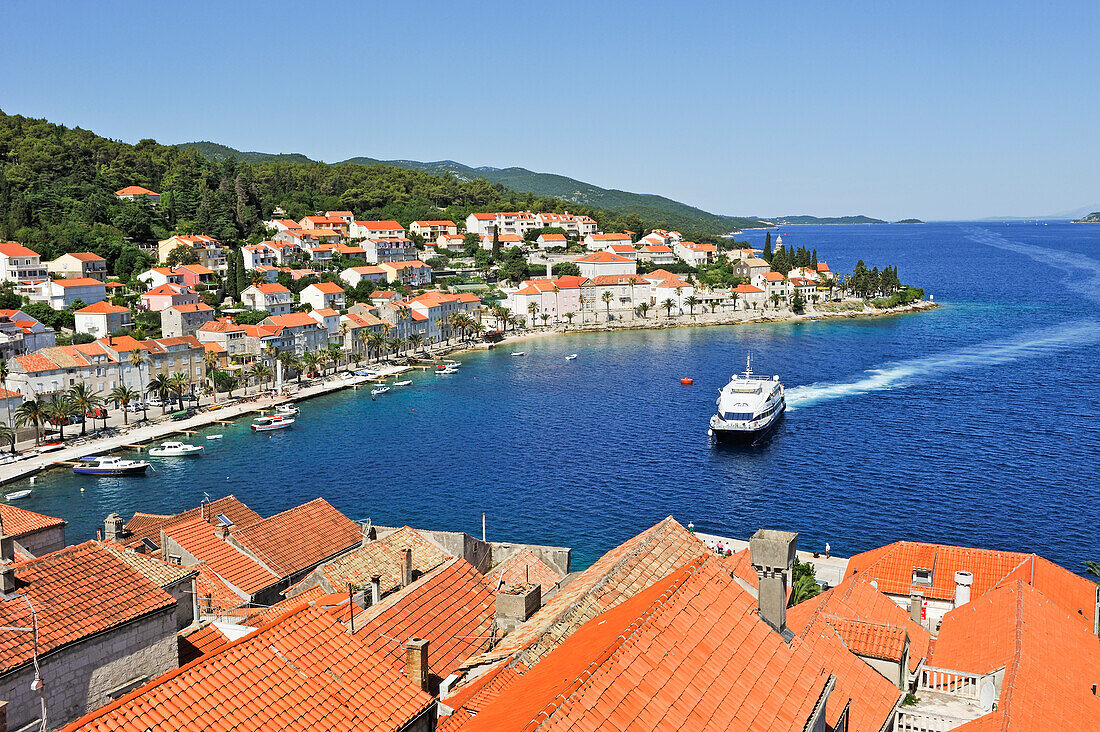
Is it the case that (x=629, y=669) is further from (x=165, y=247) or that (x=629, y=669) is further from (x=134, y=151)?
(x=134, y=151)

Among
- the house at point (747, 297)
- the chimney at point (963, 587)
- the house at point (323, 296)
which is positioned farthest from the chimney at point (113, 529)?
the house at point (747, 297)

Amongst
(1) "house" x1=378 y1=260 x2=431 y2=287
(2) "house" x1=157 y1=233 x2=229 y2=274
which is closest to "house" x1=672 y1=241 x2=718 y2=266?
(1) "house" x1=378 y1=260 x2=431 y2=287

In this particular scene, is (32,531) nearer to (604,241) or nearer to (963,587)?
(963,587)

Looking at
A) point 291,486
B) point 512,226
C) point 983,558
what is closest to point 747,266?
point 512,226

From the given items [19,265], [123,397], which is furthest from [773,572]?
[19,265]

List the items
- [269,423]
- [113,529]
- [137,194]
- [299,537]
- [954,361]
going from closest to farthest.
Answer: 1. [299,537]
2. [113,529]
3. [269,423]
4. [954,361]
5. [137,194]

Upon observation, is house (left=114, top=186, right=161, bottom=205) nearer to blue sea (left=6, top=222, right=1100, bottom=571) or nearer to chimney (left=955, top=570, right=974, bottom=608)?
blue sea (left=6, top=222, right=1100, bottom=571)

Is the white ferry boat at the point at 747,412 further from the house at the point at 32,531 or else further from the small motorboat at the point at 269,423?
the house at the point at 32,531
